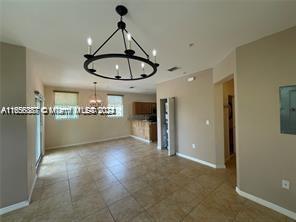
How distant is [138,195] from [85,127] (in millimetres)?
5105

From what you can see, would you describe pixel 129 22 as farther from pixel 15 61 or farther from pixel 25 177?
pixel 25 177

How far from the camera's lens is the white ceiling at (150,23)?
1502mm

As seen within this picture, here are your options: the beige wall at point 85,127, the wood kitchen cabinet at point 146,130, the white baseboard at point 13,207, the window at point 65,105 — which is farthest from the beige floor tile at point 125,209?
the window at point 65,105

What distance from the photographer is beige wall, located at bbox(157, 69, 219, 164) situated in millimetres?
3760

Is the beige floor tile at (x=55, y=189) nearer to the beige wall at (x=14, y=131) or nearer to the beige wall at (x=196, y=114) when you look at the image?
the beige wall at (x=14, y=131)

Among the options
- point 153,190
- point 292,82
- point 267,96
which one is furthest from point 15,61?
point 292,82

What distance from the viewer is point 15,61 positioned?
226 centimetres

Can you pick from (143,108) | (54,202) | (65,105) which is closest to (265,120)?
(54,202)

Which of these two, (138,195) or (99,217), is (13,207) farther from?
(138,195)

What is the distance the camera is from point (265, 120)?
2.21 m

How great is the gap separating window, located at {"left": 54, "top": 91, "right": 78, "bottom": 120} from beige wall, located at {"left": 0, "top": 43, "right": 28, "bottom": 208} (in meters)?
4.08

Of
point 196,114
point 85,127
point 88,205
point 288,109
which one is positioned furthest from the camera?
point 85,127

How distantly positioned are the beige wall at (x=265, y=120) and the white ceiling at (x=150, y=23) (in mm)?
275

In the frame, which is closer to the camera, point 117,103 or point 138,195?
point 138,195
